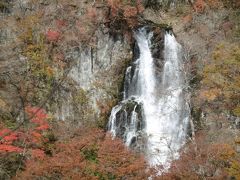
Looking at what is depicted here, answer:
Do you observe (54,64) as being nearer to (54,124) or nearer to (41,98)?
(41,98)

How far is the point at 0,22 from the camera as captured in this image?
22.5 metres

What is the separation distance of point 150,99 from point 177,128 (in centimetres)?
252

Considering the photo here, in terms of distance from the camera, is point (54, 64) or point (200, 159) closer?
point (200, 159)

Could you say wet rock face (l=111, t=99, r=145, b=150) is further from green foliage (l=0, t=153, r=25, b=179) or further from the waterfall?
green foliage (l=0, t=153, r=25, b=179)

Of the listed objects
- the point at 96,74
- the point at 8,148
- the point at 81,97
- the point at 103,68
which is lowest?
the point at 8,148

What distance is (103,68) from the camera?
22.2 metres

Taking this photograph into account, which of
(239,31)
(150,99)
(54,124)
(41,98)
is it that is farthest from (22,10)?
(239,31)

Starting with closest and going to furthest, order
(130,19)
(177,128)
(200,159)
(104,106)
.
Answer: (200,159) < (177,128) < (104,106) < (130,19)

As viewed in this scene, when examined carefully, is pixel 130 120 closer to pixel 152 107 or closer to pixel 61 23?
pixel 152 107

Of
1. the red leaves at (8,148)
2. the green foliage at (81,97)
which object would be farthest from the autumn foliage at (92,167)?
the green foliage at (81,97)

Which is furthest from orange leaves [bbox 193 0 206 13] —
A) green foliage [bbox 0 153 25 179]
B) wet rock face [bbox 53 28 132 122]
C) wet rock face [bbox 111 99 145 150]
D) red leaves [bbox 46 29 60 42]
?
green foliage [bbox 0 153 25 179]

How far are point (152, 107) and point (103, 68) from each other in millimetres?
4352

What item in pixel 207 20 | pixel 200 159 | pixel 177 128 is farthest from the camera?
pixel 207 20

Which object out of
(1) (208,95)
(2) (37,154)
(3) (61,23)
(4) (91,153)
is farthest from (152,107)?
(3) (61,23)
